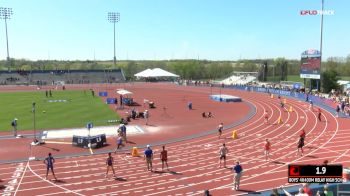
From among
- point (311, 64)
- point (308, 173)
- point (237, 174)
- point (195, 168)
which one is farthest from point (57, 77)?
point (308, 173)

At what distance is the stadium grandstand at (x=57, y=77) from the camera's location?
3844 inches

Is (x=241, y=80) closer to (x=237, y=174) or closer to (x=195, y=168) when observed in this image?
(x=195, y=168)

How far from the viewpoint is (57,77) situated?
4060 inches

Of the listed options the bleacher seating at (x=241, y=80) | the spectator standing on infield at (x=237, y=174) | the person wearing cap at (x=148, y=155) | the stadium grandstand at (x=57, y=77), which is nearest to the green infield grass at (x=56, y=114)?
the person wearing cap at (x=148, y=155)

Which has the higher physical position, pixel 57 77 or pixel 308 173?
pixel 57 77

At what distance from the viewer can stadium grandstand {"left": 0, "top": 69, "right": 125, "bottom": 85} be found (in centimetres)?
9762

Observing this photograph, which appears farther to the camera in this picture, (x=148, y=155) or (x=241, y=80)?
(x=241, y=80)

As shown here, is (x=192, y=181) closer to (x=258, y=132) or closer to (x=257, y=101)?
(x=258, y=132)

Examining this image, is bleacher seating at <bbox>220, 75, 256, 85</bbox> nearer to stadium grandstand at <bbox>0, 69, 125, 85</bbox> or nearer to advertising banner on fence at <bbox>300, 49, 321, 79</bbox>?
stadium grandstand at <bbox>0, 69, 125, 85</bbox>

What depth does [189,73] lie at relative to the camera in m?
138

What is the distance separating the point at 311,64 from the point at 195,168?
41520mm

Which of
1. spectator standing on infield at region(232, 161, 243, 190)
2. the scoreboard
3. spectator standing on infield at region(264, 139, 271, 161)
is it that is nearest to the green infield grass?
spectator standing on infield at region(264, 139, 271, 161)

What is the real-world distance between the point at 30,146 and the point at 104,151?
5414 millimetres

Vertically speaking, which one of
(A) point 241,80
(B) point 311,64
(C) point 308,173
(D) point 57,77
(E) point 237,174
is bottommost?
(E) point 237,174
